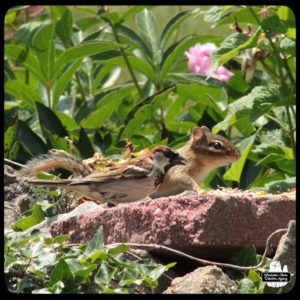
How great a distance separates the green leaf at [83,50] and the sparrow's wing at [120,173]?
1.23m

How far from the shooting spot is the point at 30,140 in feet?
18.2

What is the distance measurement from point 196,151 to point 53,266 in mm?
2185

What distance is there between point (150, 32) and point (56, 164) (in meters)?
1.85

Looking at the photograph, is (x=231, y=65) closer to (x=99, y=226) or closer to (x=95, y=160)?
(x=95, y=160)

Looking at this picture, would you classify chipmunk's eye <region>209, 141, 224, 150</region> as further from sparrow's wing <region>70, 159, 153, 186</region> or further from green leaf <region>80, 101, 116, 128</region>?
sparrow's wing <region>70, 159, 153, 186</region>

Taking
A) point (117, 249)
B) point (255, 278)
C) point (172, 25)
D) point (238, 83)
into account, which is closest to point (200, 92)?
point (238, 83)

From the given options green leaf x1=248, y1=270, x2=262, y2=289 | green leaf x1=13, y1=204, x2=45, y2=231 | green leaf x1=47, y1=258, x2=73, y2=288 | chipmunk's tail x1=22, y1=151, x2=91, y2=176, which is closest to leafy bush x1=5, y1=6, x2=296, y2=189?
chipmunk's tail x1=22, y1=151, x2=91, y2=176

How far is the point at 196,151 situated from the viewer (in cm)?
567

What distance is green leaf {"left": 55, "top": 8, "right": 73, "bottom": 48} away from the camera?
632cm

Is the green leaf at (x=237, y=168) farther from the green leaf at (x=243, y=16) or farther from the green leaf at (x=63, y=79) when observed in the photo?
the green leaf at (x=63, y=79)

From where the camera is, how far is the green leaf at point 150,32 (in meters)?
6.29

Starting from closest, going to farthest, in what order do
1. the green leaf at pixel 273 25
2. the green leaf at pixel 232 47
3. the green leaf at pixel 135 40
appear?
the green leaf at pixel 232 47 < the green leaf at pixel 273 25 < the green leaf at pixel 135 40

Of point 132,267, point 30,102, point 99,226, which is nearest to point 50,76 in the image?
A: point 30,102

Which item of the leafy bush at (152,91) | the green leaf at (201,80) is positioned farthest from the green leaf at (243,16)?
the green leaf at (201,80)
